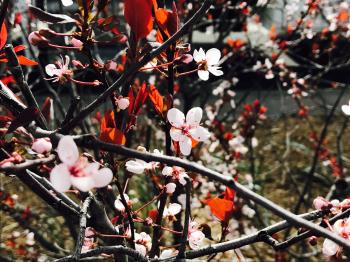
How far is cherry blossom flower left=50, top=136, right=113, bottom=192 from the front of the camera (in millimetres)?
481

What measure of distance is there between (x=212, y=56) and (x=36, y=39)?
0.32m

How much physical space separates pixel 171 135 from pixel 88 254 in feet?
0.78

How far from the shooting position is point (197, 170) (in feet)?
1.44

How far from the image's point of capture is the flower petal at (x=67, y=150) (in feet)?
1.57

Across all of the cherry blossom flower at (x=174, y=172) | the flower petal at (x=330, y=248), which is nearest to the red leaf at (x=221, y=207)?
the cherry blossom flower at (x=174, y=172)

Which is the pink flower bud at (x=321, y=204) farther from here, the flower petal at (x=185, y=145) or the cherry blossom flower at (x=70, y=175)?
the cherry blossom flower at (x=70, y=175)

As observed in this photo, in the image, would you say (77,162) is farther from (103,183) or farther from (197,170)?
(197,170)

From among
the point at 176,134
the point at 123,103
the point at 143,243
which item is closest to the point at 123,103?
the point at 123,103

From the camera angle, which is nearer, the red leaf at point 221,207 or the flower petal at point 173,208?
the red leaf at point 221,207

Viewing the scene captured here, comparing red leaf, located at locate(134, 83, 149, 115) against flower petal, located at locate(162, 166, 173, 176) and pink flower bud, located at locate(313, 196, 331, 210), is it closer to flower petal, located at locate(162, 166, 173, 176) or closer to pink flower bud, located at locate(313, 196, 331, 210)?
flower petal, located at locate(162, 166, 173, 176)

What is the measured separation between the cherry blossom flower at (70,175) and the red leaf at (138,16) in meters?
0.20

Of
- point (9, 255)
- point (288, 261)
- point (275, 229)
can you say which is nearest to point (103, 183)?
point (275, 229)

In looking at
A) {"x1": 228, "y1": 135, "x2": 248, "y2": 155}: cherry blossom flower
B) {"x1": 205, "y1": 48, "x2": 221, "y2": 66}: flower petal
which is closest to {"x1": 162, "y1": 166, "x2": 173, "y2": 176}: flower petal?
{"x1": 205, "y1": 48, "x2": 221, "y2": 66}: flower petal

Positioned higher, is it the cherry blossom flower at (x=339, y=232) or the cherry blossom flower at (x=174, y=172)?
the cherry blossom flower at (x=174, y=172)
